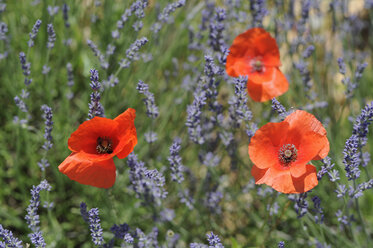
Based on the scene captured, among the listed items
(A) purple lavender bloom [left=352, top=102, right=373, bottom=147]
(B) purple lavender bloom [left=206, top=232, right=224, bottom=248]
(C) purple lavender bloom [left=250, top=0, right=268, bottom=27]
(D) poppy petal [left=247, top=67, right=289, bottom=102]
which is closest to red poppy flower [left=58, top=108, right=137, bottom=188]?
(B) purple lavender bloom [left=206, top=232, right=224, bottom=248]

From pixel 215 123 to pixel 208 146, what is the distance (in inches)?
10.8

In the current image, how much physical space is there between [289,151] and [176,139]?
2.31ft

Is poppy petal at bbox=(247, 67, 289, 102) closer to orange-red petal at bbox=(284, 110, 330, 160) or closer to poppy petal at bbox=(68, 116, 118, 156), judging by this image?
orange-red petal at bbox=(284, 110, 330, 160)

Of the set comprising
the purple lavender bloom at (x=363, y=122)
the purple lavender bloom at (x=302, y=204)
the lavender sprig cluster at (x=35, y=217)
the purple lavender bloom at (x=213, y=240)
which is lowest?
the lavender sprig cluster at (x=35, y=217)

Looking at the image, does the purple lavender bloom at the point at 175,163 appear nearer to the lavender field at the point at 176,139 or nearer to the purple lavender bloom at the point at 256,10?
the lavender field at the point at 176,139

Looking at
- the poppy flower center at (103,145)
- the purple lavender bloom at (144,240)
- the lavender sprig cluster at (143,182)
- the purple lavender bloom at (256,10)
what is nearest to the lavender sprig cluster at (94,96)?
the poppy flower center at (103,145)

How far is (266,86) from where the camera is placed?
2.30m

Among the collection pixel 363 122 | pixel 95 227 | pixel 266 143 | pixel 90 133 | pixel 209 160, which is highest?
pixel 363 122

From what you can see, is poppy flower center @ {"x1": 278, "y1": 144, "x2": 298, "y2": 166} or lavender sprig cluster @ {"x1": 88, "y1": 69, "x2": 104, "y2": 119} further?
poppy flower center @ {"x1": 278, "y1": 144, "x2": 298, "y2": 166}

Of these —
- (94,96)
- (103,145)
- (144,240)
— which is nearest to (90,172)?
(103,145)

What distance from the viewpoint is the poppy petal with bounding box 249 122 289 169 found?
5.73ft

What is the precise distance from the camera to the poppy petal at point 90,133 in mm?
1691

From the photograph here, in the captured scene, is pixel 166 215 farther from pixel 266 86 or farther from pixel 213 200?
pixel 266 86

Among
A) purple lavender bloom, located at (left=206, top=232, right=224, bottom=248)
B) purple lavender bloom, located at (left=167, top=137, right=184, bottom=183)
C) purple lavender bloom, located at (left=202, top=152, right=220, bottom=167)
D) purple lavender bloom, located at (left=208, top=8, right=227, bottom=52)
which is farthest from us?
purple lavender bloom, located at (left=202, top=152, right=220, bottom=167)
